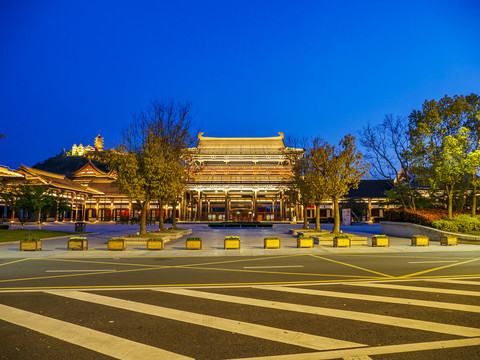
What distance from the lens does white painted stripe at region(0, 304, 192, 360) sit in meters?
4.61

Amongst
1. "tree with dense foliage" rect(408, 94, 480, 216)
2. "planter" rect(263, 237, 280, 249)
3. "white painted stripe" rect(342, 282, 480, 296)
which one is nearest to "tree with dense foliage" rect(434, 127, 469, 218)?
"tree with dense foliage" rect(408, 94, 480, 216)

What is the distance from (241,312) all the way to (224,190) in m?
43.0

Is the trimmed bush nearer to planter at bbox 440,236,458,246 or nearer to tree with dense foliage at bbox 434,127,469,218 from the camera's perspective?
tree with dense foliage at bbox 434,127,469,218

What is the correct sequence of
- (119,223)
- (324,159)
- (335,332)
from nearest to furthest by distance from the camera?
(335,332)
(324,159)
(119,223)

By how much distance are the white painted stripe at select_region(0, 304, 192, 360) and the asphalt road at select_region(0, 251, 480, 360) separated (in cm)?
2

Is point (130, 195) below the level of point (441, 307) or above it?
above

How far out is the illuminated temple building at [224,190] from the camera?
4866 cm

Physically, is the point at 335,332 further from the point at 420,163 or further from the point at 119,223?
the point at 119,223

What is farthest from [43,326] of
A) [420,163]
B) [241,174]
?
[241,174]

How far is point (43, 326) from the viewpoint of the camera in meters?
5.77

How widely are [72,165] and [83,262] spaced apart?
12256 cm

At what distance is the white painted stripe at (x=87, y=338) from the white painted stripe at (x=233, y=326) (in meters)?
1.28

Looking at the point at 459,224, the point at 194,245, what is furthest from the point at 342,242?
the point at 459,224

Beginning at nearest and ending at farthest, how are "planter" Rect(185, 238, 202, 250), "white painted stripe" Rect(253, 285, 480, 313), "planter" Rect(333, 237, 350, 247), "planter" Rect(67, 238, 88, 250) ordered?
"white painted stripe" Rect(253, 285, 480, 313) < "planter" Rect(67, 238, 88, 250) < "planter" Rect(185, 238, 202, 250) < "planter" Rect(333, 237, 350, 247)
